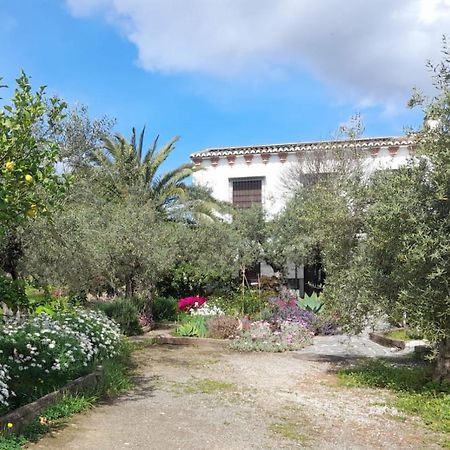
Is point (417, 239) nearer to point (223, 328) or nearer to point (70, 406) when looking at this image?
point (70, 406)

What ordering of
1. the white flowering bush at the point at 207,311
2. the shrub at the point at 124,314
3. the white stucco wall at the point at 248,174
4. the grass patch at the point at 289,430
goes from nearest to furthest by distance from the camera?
the grass patch at the point at 289,430 < the shrub at the point at 124,314 < the white flowering bush at the point at 207,311 < the white stucco wall at the point at 248,174

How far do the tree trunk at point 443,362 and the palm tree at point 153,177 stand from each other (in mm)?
13756

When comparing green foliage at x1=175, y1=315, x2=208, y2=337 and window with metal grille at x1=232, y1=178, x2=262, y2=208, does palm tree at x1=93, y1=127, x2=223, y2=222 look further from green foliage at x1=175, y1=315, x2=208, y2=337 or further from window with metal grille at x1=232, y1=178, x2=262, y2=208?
green foliage at x1=175, y1=315, x2=208, y2=337

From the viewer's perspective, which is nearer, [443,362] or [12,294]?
[12,294]

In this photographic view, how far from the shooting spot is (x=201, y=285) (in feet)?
67.6

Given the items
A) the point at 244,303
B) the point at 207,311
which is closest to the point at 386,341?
the point at 244,303

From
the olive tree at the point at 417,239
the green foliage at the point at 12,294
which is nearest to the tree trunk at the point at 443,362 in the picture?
the olive tree at the point at 417,239

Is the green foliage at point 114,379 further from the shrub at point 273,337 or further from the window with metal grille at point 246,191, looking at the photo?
the window with metal grille at point 246,191

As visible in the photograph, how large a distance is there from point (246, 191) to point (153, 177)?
470 centimetres

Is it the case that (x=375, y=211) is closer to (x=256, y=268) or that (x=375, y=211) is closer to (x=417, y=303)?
(x=417, y=303)

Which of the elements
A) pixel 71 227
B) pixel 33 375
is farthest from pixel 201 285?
pixel 33 375

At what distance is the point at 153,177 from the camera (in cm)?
2255

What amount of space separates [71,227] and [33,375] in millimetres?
3829

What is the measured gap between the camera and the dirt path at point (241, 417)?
18.1 ft
